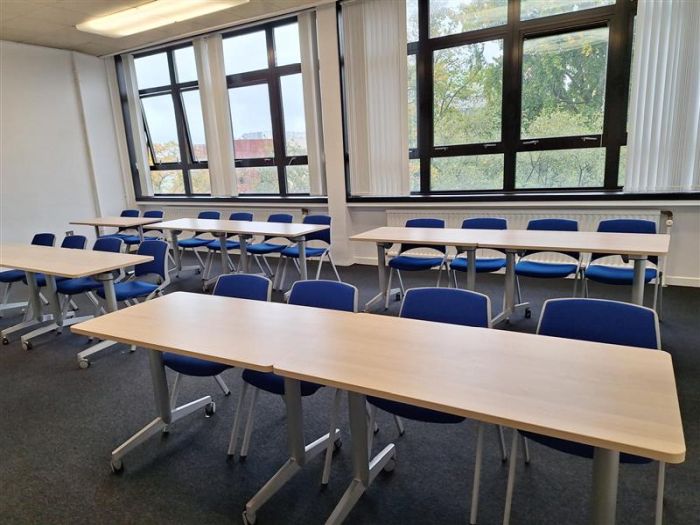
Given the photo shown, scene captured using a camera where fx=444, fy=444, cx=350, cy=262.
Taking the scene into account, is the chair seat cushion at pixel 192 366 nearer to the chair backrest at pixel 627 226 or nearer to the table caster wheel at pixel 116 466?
the table caster wheel at pixel 116 466

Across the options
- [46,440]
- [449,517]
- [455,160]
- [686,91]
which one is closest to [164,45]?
[455,160]

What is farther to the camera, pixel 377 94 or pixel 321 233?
pixel 377 94

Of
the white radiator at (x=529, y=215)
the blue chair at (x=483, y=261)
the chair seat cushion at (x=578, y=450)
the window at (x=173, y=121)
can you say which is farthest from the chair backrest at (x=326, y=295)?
the window at (x=173, y=121)

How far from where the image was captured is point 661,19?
13.4ft

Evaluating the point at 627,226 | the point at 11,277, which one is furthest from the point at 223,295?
the point at 627,226

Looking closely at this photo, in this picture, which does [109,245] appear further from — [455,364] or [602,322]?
[602,322]

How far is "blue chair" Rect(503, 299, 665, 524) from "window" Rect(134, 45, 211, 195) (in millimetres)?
6614

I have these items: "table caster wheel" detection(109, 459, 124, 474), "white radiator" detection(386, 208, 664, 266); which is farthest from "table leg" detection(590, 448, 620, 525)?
"white radiator" detection(386, 208, 664, 266)

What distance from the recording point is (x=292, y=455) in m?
1.93

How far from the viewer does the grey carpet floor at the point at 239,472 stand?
1.82 meters

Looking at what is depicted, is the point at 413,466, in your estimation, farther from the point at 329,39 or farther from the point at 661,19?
the point at 329,39

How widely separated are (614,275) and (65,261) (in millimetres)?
4290

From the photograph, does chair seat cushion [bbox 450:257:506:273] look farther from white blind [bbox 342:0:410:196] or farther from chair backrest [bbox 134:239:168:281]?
chair backrest [bbox 134:239:168:281]

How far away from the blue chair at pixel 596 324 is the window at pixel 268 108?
5067mm
